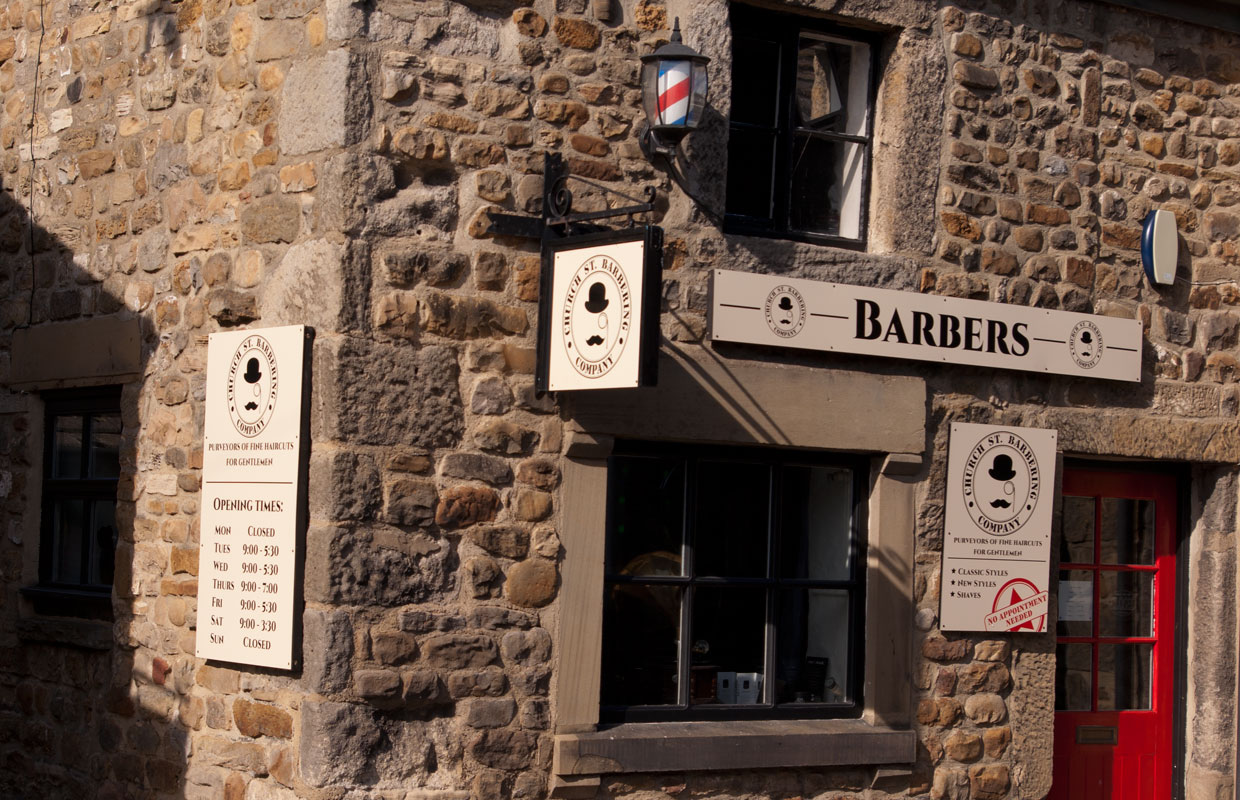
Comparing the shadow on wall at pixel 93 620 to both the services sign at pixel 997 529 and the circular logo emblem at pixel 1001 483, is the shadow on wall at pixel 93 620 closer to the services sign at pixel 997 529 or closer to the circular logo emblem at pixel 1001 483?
the services sign at pixel 997 529

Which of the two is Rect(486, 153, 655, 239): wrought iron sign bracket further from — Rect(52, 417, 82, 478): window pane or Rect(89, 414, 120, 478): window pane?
Rect(52, 417, 82, 478): window pane

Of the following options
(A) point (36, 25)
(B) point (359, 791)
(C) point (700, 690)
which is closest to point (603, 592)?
(C) point (700, 690)

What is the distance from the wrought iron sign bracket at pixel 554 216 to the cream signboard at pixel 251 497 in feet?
2.78

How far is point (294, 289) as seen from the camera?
214 inches

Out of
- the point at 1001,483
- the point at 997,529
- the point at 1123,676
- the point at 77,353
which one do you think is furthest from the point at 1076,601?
the point at 77,353

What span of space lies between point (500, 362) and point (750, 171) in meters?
1.48

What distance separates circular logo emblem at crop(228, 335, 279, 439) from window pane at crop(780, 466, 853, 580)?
7.10ft

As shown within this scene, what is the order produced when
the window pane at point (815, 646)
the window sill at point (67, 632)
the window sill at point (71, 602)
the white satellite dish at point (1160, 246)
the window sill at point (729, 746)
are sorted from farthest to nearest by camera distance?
the white satellite dish at point (1160, 246) < the window sill at point (71, 602) < the window sill at point (67, 632) < the window pane at point (815, 646) < the window sill at point (729, 746)

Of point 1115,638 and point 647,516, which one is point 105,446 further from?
point 1115,638

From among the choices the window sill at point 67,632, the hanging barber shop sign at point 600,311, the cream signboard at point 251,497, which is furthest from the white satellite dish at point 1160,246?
the window sill at point 67,632

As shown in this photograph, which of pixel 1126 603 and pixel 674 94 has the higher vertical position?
pixel 674 94

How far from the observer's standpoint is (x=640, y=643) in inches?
231

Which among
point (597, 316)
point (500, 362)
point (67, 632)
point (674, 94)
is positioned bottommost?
point (67, 632)

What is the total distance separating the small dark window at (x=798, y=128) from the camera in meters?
6.23
